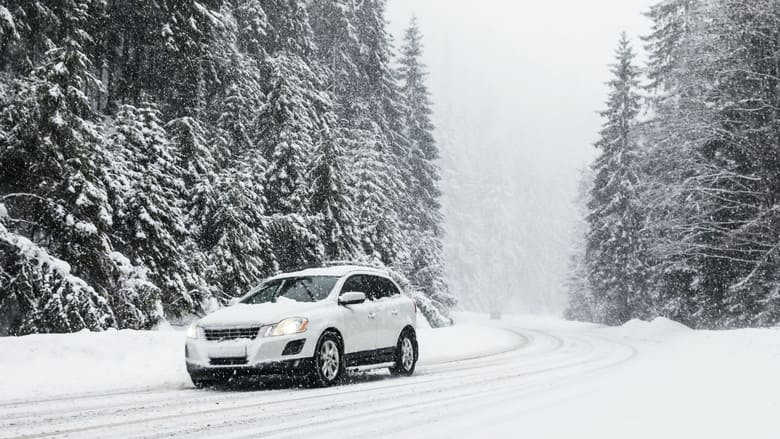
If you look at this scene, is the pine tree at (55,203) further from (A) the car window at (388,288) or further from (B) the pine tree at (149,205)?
(A) the car window at (388,288)

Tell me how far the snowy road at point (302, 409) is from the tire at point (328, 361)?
0.82 feet

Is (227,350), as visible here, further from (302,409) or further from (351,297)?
(302,409)

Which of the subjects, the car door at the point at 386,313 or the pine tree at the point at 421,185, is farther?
the pine tree at the point at 421,185

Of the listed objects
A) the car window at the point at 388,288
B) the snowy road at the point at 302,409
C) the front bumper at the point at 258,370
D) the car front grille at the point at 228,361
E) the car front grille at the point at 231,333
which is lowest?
the snowy road at the point at 302,409

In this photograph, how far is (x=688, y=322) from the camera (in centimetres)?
3534

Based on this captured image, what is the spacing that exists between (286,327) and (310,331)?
0.34 meters

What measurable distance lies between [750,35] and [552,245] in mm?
110253

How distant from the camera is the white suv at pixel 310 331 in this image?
377 inches

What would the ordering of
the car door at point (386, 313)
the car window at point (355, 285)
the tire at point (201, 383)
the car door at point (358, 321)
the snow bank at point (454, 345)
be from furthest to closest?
the snow bank at point (454, 345), the car door at point (386, 313), the car window at point (355, 285), the car door at point (358, 321), the tire at point (201, 383)

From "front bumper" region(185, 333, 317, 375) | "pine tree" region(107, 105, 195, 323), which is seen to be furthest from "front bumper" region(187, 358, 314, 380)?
"pine tree" region(107, 105, 195, 323)

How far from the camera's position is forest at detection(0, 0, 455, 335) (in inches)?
580

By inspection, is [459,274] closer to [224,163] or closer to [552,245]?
[552,245]

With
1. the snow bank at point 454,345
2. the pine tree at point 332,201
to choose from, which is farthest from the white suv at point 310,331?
the pine tree at point 332,201

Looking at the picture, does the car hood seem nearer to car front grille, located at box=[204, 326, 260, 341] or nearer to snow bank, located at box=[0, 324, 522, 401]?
car front grille, located at box=[204, 326, 260, 341]
